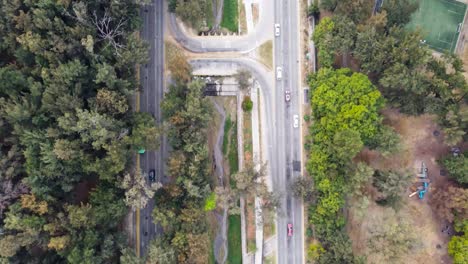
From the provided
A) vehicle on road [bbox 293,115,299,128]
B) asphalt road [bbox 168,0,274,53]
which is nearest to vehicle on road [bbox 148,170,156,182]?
asphalt road [bbox 168,0,274,53]

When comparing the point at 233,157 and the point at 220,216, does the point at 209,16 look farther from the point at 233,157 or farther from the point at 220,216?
the point at 220,216

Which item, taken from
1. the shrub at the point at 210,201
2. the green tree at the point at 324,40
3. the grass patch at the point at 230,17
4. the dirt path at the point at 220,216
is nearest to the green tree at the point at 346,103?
the green tree at the point at 324,40

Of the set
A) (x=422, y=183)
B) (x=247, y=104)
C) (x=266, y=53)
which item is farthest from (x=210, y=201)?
(x=422, y=183)

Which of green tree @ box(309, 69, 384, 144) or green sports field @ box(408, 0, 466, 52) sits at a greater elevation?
green sports field @ box(408, 0, 466, 52)

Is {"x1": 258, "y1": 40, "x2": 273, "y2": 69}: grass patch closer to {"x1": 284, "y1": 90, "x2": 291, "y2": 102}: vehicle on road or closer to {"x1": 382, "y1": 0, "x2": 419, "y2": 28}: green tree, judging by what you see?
{"x1": 284, "y1": 90, "x2": 291, "y2": 102}: vehicle on road

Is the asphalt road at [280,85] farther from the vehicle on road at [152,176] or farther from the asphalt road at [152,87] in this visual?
the vehicle on road at [152,176]
